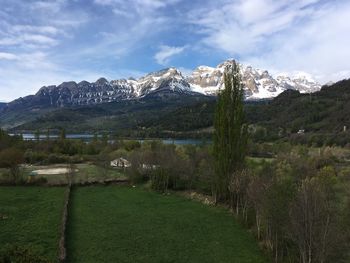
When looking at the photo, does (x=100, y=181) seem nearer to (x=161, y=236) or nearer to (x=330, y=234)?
(x=161, y=236)

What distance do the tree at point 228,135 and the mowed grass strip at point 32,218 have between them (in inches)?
822

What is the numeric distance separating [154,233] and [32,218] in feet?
45.2

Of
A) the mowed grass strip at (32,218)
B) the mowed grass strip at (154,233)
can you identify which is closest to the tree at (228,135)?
the mowed grass strip at (154,233)

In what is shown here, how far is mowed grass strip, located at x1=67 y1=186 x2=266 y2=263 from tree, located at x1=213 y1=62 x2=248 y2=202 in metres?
4.33

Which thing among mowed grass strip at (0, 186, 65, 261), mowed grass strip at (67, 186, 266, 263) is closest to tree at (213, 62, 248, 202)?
mowed grass strip at (67, 186, 266, 263)

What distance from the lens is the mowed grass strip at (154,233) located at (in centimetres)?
2873

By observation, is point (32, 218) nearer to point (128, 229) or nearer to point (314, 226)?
point (128, 229)

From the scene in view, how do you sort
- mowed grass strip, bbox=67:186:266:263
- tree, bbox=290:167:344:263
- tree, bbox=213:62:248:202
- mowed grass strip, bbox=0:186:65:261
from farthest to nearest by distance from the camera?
tree, bbox=213:62:248:202 < mowed grass strip, bbox=0:186:65:261 < mowed grass strip, bbox=67:186:266:263 < tree, bbox=290:167:344:263

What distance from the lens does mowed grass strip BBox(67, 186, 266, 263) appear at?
94.3 ft

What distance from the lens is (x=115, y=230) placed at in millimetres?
35219

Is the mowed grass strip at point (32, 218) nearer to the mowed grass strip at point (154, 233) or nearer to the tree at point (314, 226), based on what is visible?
the mowed grass strip at point (154, 233)

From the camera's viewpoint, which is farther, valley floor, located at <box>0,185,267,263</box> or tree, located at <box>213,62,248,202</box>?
tree, located at <box>213,62,248,202</box>

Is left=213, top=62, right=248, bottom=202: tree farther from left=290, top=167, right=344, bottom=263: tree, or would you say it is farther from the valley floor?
left=290, top=167, right=344, bottom=263: tree

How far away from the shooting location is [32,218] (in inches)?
1513
